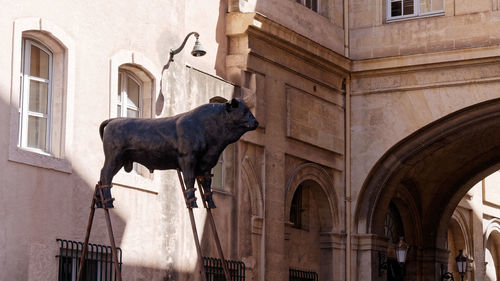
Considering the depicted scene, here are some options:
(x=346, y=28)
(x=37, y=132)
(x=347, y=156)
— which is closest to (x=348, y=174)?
(x=347, y=156)

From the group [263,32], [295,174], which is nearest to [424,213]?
[295,174]

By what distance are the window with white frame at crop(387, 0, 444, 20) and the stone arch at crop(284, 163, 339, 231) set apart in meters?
3.26

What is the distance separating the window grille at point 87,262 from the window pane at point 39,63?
80.0 inches

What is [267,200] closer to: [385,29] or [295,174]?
[295,174]

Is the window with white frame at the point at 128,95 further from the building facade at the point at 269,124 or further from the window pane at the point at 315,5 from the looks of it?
the window pane at the point at 315,5

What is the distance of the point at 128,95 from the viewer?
50.7 ft

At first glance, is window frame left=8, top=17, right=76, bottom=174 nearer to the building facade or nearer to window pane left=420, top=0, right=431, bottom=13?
the building facade

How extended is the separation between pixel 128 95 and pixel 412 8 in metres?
7.35

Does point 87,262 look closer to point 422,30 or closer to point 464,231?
point 422,30

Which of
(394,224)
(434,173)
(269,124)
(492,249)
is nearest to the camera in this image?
(269,124)

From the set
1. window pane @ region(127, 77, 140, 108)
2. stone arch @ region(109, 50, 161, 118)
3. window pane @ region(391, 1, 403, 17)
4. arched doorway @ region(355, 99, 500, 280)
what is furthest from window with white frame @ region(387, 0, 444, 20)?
window pane @ region(127, 77, 140, 108)

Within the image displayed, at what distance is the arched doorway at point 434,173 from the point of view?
2028cm

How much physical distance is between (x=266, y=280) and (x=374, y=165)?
3.68m

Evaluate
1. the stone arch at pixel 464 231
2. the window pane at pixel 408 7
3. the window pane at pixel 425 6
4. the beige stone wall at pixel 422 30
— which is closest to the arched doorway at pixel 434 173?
the beige stone wall at pixel 422 30
